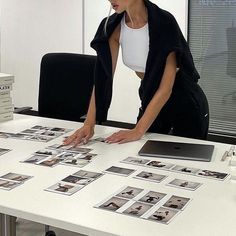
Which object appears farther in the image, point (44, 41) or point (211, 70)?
point (44, 41)

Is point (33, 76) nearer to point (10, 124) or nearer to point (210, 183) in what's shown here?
point (10, 124)

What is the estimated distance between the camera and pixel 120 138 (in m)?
2.08

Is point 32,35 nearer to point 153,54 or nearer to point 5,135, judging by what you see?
point 5,135

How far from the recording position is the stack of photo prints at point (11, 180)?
155 centimetres

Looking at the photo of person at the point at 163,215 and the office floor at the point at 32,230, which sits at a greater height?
the photo of person at the point at 163,215

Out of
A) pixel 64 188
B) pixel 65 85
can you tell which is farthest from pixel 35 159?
pixel 65 85

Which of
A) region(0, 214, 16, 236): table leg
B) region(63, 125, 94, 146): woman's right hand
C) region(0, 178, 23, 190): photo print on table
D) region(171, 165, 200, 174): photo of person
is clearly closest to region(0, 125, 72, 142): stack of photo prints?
region(63, 125, 94, 146): woman's right hand

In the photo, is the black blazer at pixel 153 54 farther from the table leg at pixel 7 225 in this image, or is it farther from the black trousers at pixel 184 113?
the table leg at pixel 7 225

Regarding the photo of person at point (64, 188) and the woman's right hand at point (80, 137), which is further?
the woman's right hand at point (80, 137)

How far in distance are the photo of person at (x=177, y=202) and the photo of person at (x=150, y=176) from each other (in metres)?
0.15

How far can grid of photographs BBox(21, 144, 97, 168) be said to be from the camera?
180 centimetres

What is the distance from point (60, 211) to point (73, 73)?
5.28 feet

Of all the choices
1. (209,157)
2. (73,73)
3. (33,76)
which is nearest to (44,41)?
(33,76)

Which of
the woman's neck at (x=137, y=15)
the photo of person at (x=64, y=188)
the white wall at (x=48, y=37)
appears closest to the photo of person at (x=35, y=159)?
the photo of person at (x=64, y=188)
